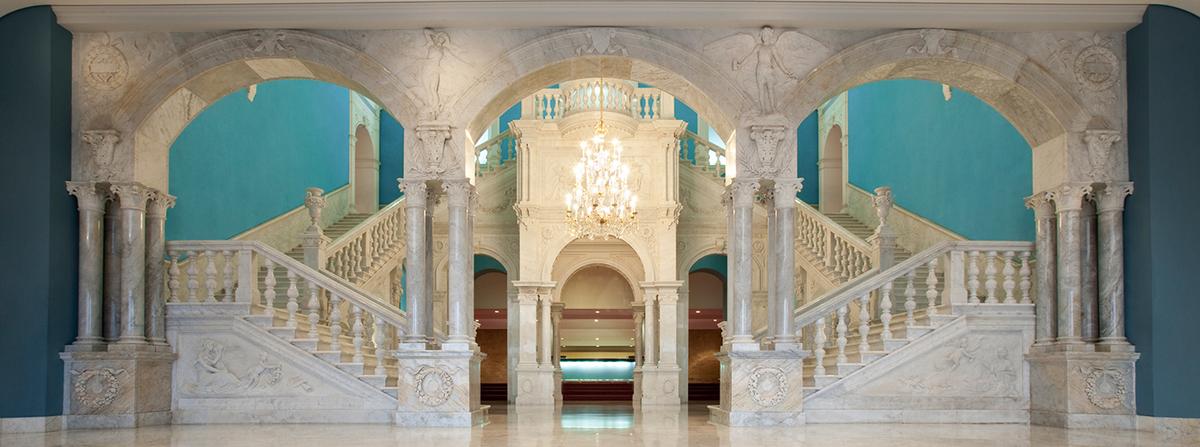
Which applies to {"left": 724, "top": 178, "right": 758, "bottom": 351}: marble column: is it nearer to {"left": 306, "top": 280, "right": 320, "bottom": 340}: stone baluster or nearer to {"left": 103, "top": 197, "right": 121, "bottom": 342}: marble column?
{"left": 306, "top": 280, "right": 320, "bottom": 340}: stone baluster

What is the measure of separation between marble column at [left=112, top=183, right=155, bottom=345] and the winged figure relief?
4.63 m

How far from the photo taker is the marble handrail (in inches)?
548

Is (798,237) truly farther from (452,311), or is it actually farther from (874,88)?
(452,311)

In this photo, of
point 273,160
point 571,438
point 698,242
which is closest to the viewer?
point 571,438

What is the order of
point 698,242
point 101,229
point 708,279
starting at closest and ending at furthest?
point 101,229, point 698,242, point 708,279

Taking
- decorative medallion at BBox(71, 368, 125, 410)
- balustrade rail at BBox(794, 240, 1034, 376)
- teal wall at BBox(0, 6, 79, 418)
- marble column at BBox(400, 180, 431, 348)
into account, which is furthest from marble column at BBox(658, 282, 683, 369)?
teal wall at BBox(0, 6, 79, 418)

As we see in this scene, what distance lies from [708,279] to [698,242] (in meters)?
5.09

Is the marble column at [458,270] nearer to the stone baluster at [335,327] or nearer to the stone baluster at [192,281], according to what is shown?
the stone baluster at [335,327]

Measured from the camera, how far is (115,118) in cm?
934

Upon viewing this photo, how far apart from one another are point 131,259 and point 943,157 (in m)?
8.65

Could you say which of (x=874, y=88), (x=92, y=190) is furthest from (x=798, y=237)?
(x=92, y=190)

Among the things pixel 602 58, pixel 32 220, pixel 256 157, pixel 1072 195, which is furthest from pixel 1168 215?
pixel 256 157

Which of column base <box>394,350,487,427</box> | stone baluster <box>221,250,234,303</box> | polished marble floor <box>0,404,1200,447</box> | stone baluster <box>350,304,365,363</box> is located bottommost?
polished marble floor <box>0,404,1200,447</box>

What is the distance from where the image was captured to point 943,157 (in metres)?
13.5
